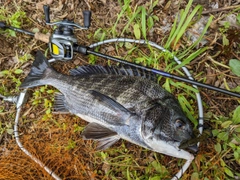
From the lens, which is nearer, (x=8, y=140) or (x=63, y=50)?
(x=63, y=50)

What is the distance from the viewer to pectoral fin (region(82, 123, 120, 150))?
106 inches

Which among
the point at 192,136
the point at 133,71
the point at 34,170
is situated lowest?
the point at 34,170

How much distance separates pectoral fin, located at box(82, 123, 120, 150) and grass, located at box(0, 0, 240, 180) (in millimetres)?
283

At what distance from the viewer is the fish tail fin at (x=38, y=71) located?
3045 mm

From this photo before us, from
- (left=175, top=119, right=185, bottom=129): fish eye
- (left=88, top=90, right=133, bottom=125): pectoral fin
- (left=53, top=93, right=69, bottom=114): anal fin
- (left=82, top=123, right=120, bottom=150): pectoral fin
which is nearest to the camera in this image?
(left=175, top=119, right=185, bottom=129): fish eye

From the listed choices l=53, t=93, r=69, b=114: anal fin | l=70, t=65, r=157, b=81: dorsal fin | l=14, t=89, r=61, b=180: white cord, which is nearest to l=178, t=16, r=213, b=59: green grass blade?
l=70, t=65, r=157, b=81: dorsal fin

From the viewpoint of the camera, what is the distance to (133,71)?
109 inches

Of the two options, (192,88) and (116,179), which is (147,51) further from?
(116,179)

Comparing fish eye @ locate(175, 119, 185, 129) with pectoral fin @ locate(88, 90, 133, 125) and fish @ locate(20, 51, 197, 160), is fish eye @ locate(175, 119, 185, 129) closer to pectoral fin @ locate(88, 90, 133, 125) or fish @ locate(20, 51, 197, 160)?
fish @ locate(20, 51, 197, 160)

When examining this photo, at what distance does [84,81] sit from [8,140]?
51.0 inches

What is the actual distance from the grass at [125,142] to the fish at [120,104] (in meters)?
0.28

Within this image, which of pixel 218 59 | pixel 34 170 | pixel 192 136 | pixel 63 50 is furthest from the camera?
pixel 34 170

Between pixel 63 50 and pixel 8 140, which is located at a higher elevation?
pixel 63 50

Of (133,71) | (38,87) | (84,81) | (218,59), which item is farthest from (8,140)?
(218,59)
